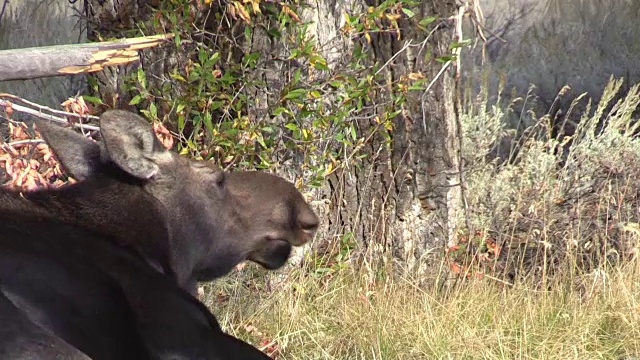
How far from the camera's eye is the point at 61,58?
195 inches

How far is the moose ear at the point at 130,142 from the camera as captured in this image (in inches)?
190

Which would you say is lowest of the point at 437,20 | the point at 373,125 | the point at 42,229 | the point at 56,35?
the point at 56,35

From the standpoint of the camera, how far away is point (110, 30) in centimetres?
746

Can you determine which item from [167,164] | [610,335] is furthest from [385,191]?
[167,164]

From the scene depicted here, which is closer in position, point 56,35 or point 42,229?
point 42,229

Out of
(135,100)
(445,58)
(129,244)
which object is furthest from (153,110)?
(129,244)

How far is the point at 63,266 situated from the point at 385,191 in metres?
4.23

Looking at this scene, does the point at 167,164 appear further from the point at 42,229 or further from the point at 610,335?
the point at 610,335

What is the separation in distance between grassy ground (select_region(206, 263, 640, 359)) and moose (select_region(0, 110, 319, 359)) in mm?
1396

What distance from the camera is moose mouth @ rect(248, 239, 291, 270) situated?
17.9 feet

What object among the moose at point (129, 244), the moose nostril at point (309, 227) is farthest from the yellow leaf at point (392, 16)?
→ the moose nostril at point (309, 227)

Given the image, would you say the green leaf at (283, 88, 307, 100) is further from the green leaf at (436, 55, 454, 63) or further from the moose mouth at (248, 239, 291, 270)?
the moose mouth at (248, 239, 291, 270)

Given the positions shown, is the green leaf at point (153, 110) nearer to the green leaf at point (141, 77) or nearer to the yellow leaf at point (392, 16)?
the green leaf at point (141, 77)

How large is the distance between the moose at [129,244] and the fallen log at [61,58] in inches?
11.5
